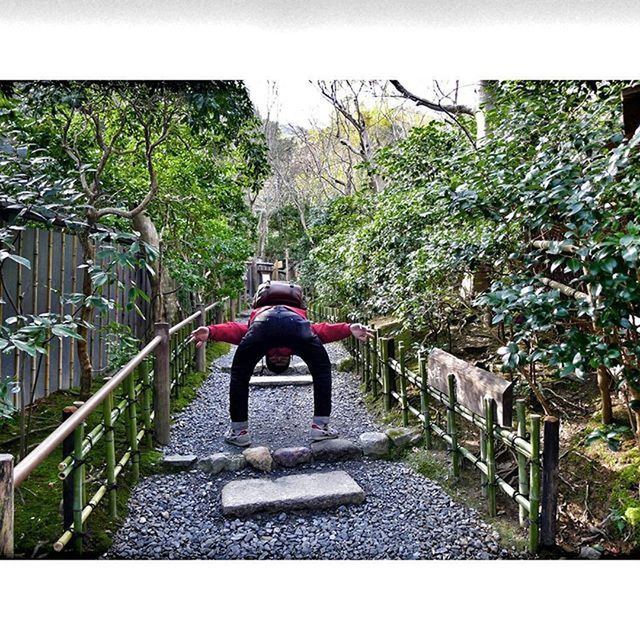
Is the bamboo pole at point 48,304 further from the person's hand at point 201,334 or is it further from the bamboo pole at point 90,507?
the person's hand at point 201,334

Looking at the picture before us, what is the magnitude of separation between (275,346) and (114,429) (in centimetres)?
72

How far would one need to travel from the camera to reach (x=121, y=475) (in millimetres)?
2191

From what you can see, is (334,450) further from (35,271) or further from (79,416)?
(35,271)

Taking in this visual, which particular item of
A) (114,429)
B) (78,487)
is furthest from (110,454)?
(78,487)

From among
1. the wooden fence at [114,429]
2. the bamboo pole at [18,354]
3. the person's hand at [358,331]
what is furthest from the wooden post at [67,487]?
the person's hand at [358,331]

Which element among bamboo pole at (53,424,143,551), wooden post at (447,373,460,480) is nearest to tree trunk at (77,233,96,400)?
bamboo pole at (53,424,143,551)

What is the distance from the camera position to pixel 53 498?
76.0 inches

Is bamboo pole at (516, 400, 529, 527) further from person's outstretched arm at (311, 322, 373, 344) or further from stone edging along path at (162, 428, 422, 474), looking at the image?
person's outstretched arm at (311, 322, 373, 344)

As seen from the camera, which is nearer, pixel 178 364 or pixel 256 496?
pixel 256 496
